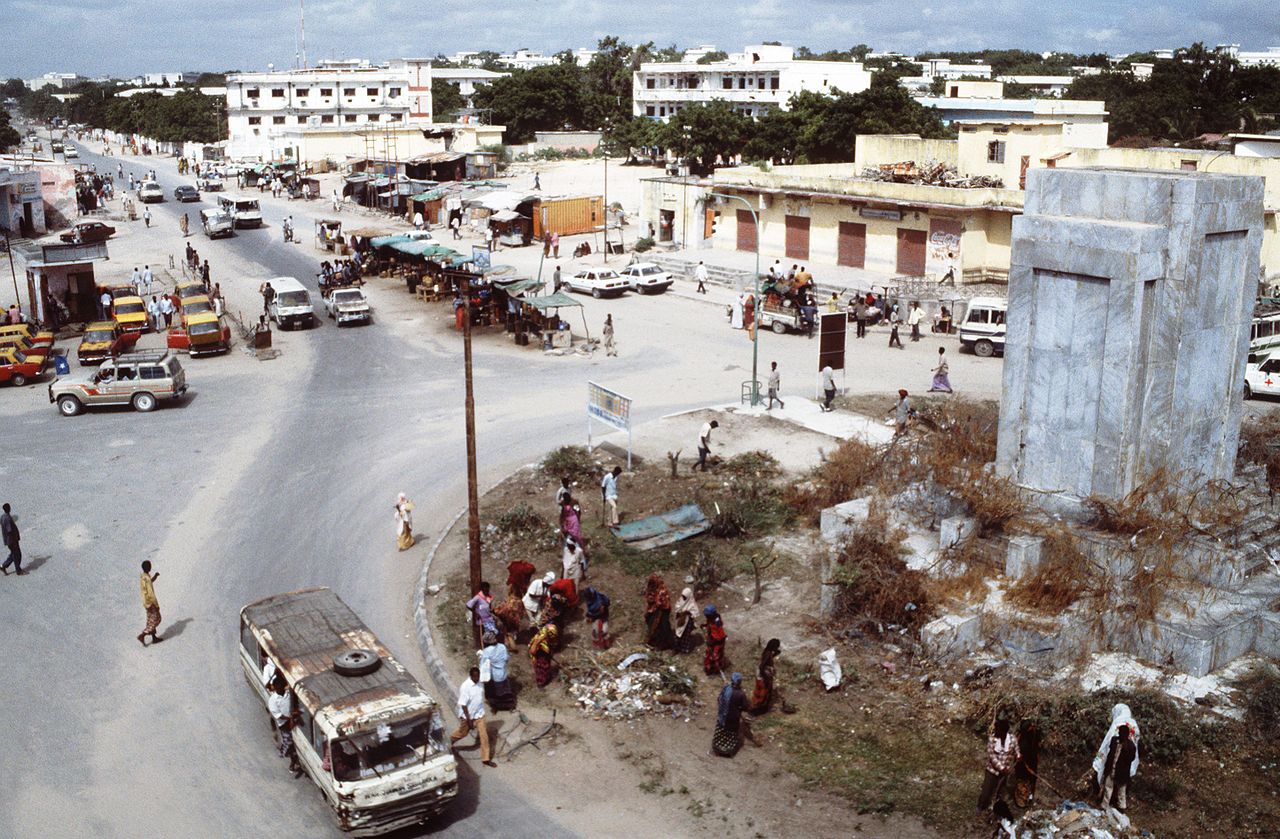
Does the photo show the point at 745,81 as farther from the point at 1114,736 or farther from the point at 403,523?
the point at 1114,736

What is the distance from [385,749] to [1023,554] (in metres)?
9.57

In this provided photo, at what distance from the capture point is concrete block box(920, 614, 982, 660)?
51.5 feet

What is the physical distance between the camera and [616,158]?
9606 cm

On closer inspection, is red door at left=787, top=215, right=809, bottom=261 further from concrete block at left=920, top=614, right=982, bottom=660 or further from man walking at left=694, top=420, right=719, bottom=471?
concrete block at left=920, top=614, right=982, bottom=660

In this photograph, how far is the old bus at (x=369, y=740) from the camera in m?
12.1

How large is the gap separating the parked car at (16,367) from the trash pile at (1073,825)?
30.3m

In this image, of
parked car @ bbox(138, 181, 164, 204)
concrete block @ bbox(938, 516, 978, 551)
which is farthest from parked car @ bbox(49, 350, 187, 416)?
parked car @ bbox(138, 181, 164, 204)

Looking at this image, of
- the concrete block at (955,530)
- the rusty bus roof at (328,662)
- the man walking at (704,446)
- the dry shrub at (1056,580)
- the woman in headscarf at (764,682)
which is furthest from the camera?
the man walking at (704,446)

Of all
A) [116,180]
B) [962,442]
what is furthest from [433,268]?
[116,180]

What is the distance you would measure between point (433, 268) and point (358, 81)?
8458 centimetres

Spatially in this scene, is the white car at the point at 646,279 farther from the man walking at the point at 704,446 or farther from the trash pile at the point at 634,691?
the trash pile at the point at 634,691

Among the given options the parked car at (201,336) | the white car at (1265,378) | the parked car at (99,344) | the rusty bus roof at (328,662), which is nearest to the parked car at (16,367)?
the parked car at (99,344)

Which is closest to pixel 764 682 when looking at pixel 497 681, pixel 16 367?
pixel 497 681

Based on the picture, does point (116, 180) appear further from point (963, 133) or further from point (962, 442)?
point (962, 442)
